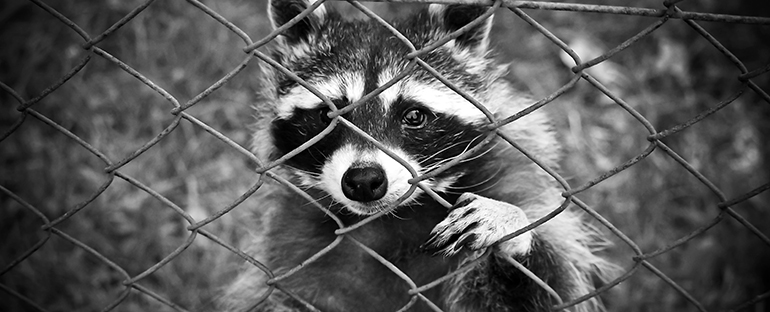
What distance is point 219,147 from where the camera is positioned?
421 cm

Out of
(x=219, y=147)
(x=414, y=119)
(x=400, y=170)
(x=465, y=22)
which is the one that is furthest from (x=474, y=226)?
(x=219, y=147)

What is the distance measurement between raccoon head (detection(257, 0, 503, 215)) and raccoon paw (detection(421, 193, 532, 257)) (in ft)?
0.78

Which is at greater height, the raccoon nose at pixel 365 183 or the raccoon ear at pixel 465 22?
the raccoon ear at pixel 465 22

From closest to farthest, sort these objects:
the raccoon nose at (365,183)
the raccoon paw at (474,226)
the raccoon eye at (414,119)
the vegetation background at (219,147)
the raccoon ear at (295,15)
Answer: the raccoon paw at (474,226)
the raccoon nose at (365,183)
the raccoon eye at (414,119)
the raccoon ear at (295,15)
the vegetation background at (219,147)

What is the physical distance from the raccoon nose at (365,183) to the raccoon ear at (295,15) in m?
0.73

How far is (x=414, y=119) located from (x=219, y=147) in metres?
2.28

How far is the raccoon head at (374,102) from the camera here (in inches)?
85.0

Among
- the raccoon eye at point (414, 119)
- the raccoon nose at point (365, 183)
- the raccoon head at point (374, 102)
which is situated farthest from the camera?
the raccoon eye at point (414, 119)

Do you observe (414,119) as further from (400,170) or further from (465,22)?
(465,22)

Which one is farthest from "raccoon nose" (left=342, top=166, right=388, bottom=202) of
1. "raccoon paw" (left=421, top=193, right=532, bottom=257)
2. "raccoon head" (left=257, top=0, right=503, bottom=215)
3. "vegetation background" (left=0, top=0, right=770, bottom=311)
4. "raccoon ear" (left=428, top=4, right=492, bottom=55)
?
"vegetation background" (left=0, top=0, right=770, bottom=311)

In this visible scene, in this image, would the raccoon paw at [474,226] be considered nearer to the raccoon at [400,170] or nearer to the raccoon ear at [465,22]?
the raccoon at [400,170]

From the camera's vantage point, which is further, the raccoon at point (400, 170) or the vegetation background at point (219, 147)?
the vegetation background at point (219, 147)

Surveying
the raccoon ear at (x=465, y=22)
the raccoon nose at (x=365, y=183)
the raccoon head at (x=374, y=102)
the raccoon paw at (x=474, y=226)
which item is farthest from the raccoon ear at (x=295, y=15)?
the raccoon paw at (x=474, y=226)

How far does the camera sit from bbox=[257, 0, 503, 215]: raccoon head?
85.0 inches
